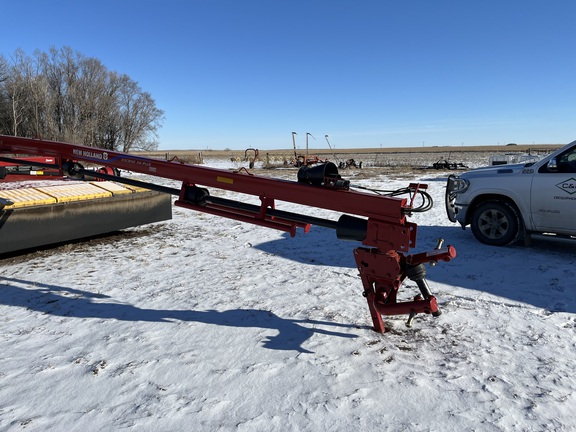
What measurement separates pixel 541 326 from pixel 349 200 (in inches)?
89.6

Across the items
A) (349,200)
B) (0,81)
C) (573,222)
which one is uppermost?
(0,81)

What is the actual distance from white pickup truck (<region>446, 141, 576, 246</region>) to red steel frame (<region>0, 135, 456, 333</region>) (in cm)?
263

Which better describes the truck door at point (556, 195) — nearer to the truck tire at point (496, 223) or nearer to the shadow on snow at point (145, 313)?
the truck tire at point (496, 223)

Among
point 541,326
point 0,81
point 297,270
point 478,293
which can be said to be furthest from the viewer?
point 0,81

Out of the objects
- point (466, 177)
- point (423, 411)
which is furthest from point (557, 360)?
point (466, 177)

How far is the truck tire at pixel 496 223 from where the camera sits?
666 cm

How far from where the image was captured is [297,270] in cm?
562

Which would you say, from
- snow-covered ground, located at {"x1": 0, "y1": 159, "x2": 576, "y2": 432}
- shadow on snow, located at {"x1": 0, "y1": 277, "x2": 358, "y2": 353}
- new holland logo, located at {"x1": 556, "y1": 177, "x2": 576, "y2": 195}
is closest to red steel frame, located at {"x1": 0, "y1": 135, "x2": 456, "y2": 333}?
snow-covered ground, located at {"x1": 0, "y1": 159, "x2": 576, "y2": 432}

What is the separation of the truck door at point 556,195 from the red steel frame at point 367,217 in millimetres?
3743

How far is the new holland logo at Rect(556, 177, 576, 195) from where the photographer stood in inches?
236

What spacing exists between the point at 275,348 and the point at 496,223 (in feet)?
16.5

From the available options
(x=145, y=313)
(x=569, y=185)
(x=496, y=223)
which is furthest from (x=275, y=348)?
(x=569, y=185)

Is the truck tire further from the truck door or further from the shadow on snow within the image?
the shadow on snow

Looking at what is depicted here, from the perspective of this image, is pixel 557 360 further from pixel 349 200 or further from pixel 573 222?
pixel 573 222
